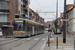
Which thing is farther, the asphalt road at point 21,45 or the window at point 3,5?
the window at point 3,5

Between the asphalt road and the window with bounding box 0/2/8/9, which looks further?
the window with bounding box 0/2/8/9

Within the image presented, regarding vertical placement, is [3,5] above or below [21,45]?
above

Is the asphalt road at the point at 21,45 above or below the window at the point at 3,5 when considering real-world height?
below

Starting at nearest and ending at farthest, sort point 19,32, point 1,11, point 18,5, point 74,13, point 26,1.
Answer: point 19,32, point 74,13, point 1,11, point 18,5, point 26,1

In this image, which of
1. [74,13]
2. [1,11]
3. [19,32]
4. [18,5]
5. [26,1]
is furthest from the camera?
[26,1]

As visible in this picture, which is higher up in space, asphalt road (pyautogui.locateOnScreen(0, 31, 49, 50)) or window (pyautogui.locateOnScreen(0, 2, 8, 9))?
window (pyautogui.locateOnScreen(0, 2, 8, 9))

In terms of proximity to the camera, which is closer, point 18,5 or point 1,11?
point 1,11

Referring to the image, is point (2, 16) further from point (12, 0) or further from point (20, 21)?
point (20, 21)

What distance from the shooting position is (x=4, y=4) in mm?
37656

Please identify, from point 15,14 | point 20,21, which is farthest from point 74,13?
point 15,14

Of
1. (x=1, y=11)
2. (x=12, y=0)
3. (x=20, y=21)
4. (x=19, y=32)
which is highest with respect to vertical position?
(x=12, y=0)

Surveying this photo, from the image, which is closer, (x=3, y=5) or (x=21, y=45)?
(x=21, y=45)

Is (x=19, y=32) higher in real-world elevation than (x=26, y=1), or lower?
lower

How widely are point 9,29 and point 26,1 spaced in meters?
17.8
